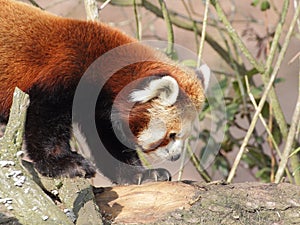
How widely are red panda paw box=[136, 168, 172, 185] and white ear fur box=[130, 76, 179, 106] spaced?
0.37 meters

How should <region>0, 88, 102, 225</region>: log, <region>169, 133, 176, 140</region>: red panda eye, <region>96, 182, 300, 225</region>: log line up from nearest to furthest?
1. <region>0, 88, 102, 225</region>: log
2. <region>96, 182, 300, 225</region>: log
3. <region>169, 133, 176, 140</region>: red panda eye

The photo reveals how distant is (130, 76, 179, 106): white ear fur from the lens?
3.23 meters

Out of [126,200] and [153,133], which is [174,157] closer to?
[153,133]

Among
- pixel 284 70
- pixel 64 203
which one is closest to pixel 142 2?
pixel 64 203

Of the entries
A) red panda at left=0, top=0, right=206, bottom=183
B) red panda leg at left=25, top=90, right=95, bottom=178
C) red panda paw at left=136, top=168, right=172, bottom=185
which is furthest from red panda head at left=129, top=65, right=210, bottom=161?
red panda leg at left=25, top=90, right=95, bottom=178

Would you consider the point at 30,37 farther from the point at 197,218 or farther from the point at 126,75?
the point at 197,218

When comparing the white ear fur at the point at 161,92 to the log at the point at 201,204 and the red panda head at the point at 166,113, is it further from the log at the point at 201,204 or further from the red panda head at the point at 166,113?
the log at the point at 201,204

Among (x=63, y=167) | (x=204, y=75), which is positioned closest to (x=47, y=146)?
(x=63, y=167)

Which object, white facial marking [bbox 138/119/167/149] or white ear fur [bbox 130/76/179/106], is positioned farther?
white facial marking [bbox 138/119/167/149]

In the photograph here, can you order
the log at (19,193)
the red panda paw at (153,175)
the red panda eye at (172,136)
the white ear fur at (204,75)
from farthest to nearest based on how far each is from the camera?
the white ear fur at (204,75) → the red panda eye at (172,136) → the red panda paw at (153,175) → the log at (19,193)

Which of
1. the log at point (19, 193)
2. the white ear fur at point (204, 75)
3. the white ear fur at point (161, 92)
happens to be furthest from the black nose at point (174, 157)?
the log at point (19, 193)

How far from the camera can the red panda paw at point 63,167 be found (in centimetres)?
309

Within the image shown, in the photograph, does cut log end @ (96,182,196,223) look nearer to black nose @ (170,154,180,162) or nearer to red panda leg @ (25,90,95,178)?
red panda leg @ (25,90,95,178)

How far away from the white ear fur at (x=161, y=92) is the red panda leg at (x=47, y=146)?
0.42 metres
